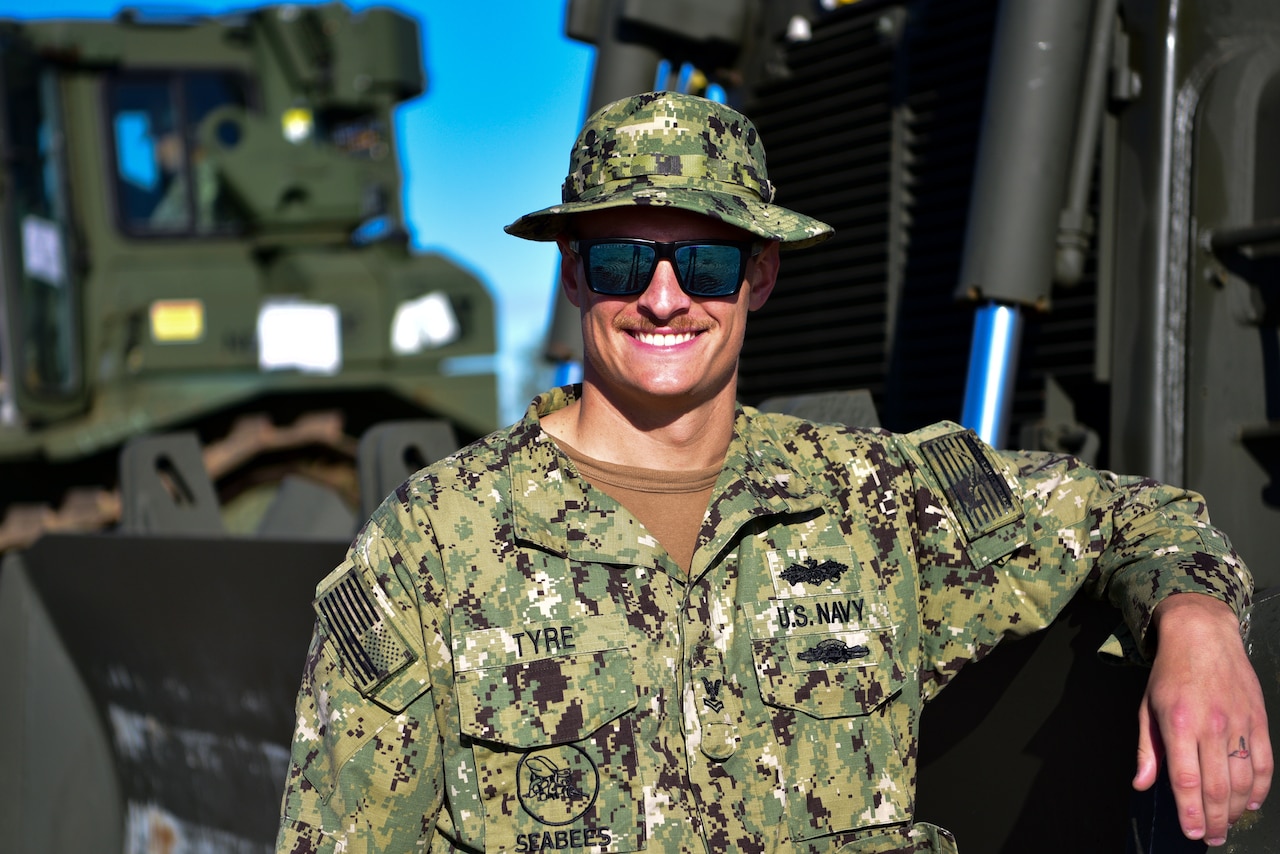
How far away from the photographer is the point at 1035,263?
117 inches

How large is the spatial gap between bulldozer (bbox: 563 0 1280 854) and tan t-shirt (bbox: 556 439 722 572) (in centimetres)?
50

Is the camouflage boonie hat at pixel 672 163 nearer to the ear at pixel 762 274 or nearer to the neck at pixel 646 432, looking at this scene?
the ear at pixel 762 274

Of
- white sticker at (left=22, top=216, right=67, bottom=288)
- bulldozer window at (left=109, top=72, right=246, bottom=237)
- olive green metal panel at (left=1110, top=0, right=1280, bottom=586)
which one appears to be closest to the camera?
olive green metal panel at (left=1110, top=0, right=1280, bottom=586)

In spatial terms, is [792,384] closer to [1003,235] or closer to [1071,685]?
[1003,235]

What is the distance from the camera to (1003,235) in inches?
117

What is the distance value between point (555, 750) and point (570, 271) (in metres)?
0.64

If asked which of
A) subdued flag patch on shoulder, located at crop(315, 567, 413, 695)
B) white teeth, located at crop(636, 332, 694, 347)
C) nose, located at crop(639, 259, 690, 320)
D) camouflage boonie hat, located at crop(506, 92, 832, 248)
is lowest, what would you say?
subdued flag patch on shoulder, located at crop(315, 567, 413, 695)

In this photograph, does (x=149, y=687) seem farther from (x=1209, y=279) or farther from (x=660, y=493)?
(x=1209, y=279)

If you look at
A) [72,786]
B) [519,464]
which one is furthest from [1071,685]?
[72,786]

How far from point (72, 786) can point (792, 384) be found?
2133mm

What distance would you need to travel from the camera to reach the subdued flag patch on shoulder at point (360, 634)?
5.76 feet

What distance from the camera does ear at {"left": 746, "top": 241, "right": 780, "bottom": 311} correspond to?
6.74 ft

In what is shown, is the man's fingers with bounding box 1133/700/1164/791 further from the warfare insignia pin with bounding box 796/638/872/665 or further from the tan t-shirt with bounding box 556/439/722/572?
the tan t-shirt with bounding box 556/439/722/572

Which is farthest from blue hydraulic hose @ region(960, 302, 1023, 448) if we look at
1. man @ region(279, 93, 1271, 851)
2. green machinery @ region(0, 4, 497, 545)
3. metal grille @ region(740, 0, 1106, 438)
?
green machinery @ region(0, 4, 497, 545)
